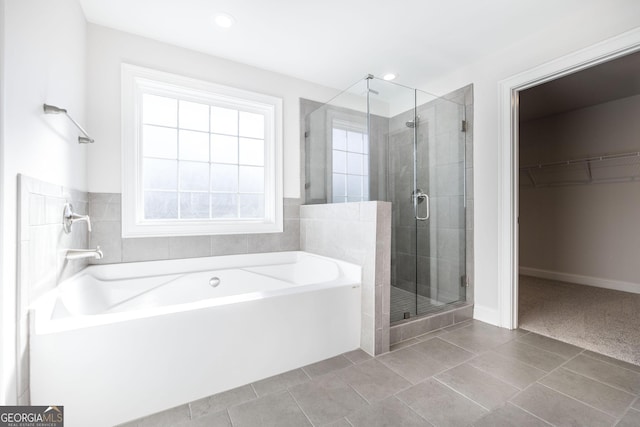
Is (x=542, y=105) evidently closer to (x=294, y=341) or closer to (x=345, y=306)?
(x=345, y=306)

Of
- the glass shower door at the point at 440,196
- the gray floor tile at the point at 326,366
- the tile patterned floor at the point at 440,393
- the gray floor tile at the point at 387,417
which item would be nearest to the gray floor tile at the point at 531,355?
the tile patterned floor at the point at 440,393

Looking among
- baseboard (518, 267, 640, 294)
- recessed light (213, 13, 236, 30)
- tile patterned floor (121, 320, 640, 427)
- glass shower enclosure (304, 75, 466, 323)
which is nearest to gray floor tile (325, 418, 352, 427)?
tile patterned floor (121, 320, 640, 427)

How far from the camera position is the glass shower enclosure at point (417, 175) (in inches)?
103

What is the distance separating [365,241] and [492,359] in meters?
1.15

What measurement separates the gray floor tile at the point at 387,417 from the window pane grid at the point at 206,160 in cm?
199

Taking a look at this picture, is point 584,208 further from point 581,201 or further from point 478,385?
point 478,385

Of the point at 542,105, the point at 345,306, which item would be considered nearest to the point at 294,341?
the point at 345,306

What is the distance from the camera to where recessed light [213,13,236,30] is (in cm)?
201

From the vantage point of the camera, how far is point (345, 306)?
6.38 ft

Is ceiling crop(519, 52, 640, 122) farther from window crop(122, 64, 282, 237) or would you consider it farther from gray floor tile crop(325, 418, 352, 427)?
gray floor tile crop(325, 418, 352, 427)

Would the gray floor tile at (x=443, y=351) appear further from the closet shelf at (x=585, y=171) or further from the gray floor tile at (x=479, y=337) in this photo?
the closet shelf at (x=585, y=171)

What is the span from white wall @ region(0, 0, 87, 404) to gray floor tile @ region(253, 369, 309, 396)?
40.7 inches

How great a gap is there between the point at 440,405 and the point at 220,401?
45.3 inches

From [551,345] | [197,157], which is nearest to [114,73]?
[197,157]
